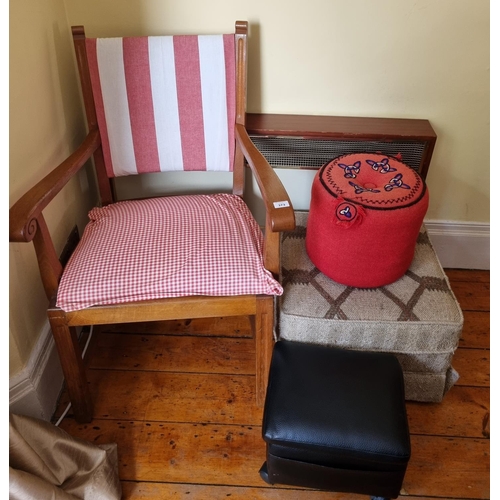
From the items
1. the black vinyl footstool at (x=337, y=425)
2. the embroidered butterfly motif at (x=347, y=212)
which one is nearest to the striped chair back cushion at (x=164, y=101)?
the embroidered butterfly motif at (x=347, y=212)

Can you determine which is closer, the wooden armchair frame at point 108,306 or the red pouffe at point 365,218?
the wooden armchair frame at point 108,306

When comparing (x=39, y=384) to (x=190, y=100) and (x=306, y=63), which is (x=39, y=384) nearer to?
(x=190, y=100)

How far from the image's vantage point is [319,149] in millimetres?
1590

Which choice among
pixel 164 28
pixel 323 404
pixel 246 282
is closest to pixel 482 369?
pixel 323 404

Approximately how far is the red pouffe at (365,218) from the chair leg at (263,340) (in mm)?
234

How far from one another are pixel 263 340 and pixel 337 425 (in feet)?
1.00

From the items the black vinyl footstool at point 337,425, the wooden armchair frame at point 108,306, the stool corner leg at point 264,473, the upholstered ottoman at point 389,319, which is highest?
the wooden armchair frame at point 108,306

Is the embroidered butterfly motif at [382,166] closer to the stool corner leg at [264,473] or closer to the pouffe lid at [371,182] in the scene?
the pouffe lid at [371,182]

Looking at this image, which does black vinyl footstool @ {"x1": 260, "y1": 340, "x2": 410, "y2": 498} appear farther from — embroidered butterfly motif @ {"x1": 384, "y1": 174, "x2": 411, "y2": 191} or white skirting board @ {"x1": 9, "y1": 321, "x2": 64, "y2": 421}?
white skirting board @ {"x1": 9, "y1": 321, "x2": 64, "y2": 421}

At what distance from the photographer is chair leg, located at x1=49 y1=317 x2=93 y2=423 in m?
1.22

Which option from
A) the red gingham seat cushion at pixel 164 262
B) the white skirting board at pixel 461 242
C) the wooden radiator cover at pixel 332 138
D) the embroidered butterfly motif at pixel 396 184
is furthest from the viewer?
the white skirting board at pixel 461 242

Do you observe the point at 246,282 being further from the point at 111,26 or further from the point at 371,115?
the point at 111,26

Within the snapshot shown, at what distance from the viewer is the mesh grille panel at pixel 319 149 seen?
→ 1.56 m
